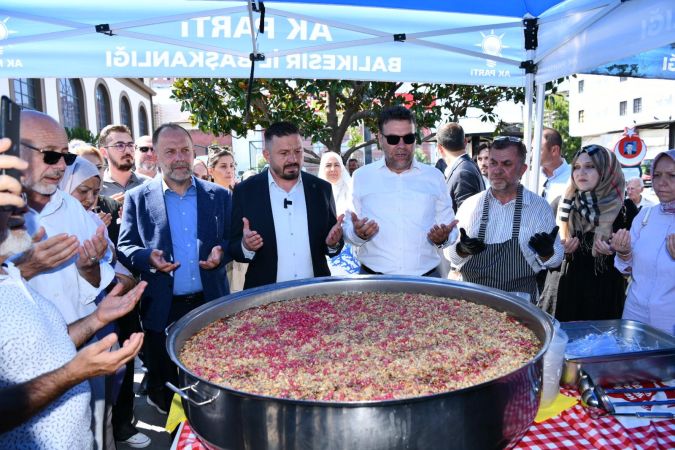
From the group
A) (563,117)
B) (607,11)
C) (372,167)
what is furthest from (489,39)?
(563,117)

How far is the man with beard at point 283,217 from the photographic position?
125 inches

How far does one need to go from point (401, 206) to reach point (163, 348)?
197 centimetres

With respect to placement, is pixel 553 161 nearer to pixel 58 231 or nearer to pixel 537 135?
pixel 537 135

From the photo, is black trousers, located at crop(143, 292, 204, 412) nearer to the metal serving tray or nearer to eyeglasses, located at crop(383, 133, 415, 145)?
eyeglasses, located at crop(383, 133, 415, 145)

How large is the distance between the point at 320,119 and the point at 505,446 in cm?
722

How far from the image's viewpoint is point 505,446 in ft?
4.36

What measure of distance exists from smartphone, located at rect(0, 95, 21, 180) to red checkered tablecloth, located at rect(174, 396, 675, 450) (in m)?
1.00

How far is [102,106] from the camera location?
2939 centimetres

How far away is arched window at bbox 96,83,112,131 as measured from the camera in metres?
28.2

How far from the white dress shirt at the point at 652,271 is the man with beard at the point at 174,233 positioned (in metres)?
2.54

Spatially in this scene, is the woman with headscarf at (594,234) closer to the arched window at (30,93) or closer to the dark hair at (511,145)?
the dark hair at (511,145)

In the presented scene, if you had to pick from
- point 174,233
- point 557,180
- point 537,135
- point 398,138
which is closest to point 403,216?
point 398,138

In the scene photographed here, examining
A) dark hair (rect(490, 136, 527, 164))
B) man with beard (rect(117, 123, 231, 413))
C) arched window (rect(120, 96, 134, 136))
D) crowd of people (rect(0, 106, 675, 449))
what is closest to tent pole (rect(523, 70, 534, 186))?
crowd of people (rect(0, 106, 675, 449))

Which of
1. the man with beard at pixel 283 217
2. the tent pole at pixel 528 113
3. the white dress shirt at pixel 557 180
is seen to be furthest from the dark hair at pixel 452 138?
the man with beard at pixel 283 217
